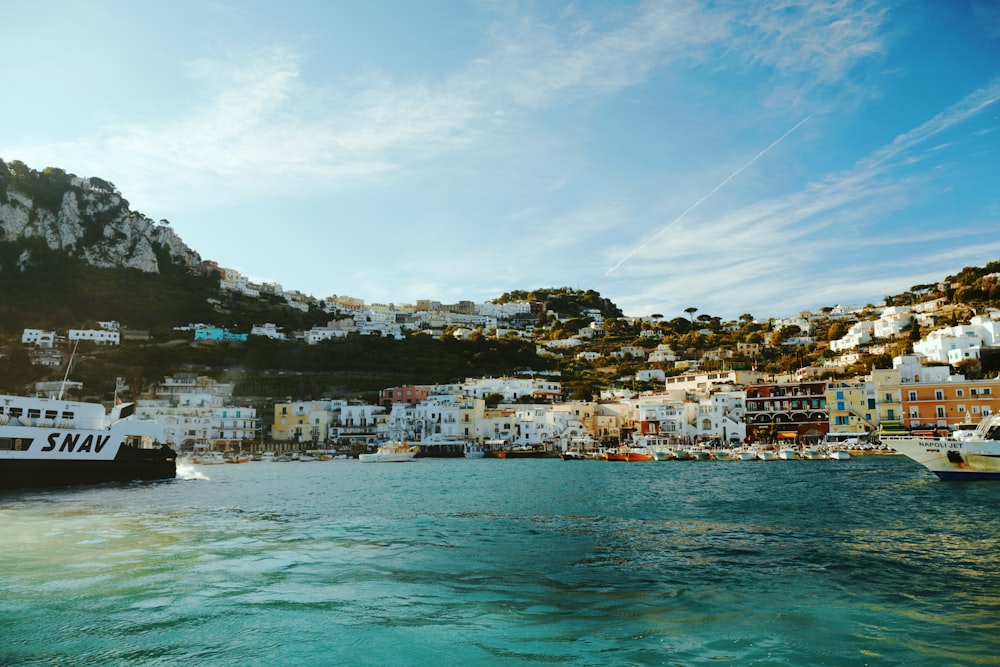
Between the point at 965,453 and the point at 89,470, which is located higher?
the point at 965,453

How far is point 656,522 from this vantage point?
17.7m

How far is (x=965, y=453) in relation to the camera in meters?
27.1

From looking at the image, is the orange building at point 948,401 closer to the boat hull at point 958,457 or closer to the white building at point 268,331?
the boat hull at point 958,457

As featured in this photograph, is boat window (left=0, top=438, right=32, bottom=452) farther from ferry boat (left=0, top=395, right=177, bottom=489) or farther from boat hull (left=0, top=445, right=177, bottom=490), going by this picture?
boat hull (left=0, top=445, right=177, bottom=490)

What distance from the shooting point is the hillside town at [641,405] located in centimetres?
6345

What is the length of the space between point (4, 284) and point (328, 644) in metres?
116

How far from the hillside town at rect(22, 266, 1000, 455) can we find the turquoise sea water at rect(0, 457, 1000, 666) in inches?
1963

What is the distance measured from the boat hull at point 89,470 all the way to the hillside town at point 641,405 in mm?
40893

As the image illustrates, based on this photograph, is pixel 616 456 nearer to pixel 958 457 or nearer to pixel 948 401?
pixel 948 401

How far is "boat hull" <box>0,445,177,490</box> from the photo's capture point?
2689cm

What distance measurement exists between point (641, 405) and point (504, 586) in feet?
231

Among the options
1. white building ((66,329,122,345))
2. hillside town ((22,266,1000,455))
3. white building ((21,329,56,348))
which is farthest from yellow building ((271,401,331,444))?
white building ((21,329,56,348))

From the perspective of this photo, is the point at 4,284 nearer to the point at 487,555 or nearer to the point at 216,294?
the point at 216,294

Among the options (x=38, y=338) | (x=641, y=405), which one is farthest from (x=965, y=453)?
(x=38, y=338)
